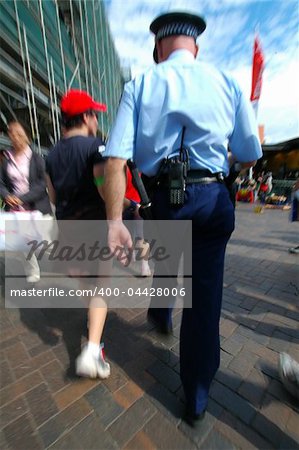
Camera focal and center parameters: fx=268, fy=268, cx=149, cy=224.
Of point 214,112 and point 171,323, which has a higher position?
point 214,112

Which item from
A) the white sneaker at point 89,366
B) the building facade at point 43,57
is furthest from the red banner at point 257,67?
the building facade at point 43,57

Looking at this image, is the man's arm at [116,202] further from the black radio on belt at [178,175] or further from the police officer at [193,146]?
the black radio on belt at [178,175]

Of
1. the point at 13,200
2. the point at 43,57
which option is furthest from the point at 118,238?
the point at 43,57

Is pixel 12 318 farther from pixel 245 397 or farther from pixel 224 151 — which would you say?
pixel 224 151

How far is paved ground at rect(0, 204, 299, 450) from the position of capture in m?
1.47

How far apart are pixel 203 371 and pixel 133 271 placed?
7.99 feet

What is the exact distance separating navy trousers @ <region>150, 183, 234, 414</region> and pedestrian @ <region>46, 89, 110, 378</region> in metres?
0.59

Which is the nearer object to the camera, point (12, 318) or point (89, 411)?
point (89, 411)

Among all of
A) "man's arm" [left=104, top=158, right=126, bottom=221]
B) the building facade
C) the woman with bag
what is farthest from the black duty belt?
the building facade

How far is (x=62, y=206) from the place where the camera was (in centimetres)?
194

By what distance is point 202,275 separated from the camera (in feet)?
4.59

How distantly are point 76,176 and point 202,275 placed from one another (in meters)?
1.06

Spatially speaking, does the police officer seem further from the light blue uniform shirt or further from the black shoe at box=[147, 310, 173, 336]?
the black shoe at box=[147, 310, 173, 336]

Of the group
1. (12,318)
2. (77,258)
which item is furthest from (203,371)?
(12,318)
